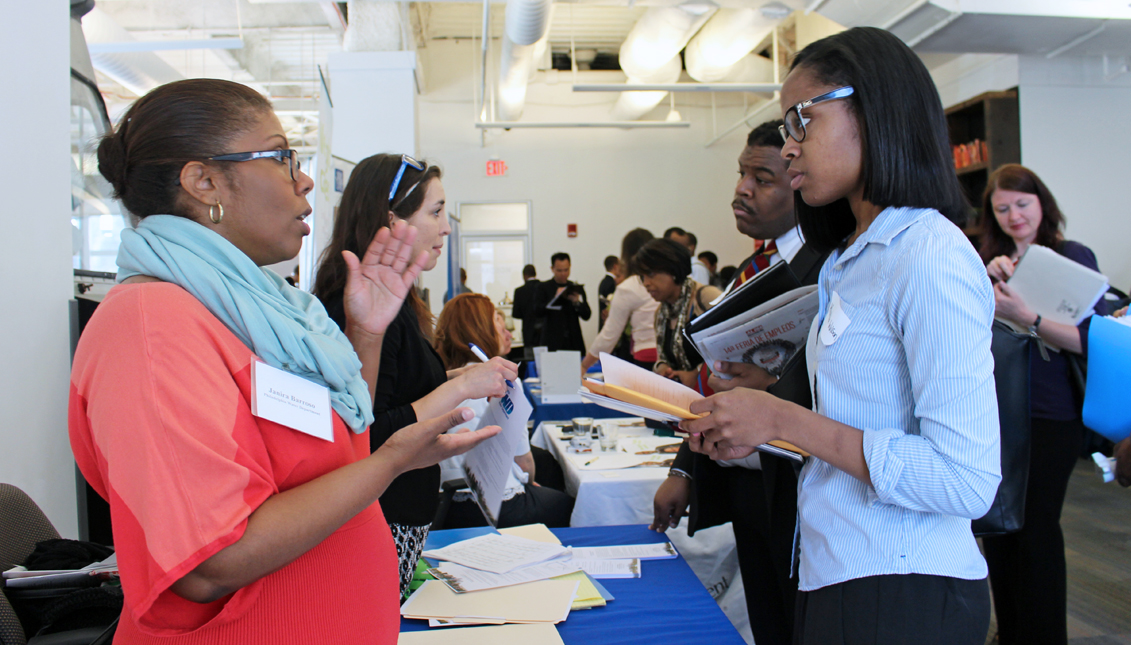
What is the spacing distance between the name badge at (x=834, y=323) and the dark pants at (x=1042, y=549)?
5.83ft

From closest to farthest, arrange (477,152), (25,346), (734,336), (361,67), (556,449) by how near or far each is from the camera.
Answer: (734,336) < (25,346) < (556,449) < (361,67) < (477,152)

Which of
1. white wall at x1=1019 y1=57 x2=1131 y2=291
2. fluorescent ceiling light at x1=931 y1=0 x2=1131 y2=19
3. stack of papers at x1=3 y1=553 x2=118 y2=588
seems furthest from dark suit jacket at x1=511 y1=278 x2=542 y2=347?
stack of papers at x1=3 y1=553 x2=118 y2=588

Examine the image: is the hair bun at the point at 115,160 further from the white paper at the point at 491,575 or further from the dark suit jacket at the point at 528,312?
the dark suit jacket at the point at 528,312

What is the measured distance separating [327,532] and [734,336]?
89 cm

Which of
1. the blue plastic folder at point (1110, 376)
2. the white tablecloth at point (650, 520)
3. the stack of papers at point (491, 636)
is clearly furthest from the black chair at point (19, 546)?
the blue plastic folder at point (1110, 376)

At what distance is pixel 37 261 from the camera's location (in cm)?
176

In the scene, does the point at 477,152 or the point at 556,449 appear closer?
the point at 556,449

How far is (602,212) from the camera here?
10.6m

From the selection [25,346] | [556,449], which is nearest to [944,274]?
→ [25,346]

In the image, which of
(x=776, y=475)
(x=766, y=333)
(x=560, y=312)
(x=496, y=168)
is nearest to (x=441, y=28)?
(x=496, y=168)

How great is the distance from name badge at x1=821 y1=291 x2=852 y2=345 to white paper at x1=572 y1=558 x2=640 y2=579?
2.61 ft

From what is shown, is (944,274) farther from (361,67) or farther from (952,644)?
(361,67)

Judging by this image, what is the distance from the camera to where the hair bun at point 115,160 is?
941 millimetres

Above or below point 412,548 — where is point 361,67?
above
